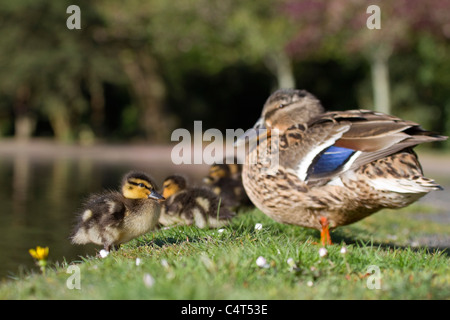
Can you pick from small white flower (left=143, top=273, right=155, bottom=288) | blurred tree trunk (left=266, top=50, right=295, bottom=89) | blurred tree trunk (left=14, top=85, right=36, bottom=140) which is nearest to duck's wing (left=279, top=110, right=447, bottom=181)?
small white flower (left=143, top=273, right=155, bottom=288)

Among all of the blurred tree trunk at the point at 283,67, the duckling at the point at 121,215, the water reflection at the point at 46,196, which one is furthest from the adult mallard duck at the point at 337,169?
the blurred tree trunk at the point at 283,67

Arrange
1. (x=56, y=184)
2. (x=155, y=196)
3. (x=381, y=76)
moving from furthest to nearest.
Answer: (x=381, y=76) < (x=56, y=184) < (x=155, y=196)

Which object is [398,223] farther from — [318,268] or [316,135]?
[318,268]

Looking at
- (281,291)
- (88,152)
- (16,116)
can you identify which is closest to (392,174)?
(281,291)

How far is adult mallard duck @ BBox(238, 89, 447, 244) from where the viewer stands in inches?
209

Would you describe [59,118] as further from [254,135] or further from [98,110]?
[254,135]

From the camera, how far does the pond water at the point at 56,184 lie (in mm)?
8289

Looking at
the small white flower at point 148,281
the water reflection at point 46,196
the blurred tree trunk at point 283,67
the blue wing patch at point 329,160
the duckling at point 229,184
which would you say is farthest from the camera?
the blurred tree trunk at point 283,67

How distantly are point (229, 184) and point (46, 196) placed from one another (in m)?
5.32

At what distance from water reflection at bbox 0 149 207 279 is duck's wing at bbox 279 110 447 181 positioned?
2.35m

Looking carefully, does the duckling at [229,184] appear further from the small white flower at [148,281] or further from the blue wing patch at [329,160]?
the small white flower at [148,281]

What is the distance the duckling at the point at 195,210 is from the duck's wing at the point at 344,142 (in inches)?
49.0

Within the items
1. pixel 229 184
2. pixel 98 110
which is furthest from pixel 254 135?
pixel 98 110

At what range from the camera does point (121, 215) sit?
5.73 meters
